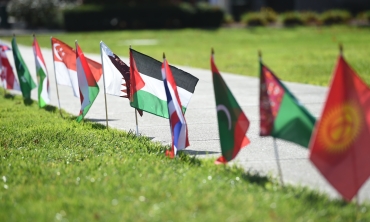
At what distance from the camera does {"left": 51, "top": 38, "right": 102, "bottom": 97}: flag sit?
1044 centimetres

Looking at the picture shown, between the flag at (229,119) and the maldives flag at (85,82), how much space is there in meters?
3.13

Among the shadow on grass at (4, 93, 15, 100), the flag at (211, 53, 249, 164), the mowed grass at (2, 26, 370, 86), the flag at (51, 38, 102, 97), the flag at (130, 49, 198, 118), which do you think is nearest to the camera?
the flag at (211, 53, 249, 164)

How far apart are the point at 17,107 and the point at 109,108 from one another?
59.5 inches

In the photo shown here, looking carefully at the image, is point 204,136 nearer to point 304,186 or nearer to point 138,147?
point 138,147

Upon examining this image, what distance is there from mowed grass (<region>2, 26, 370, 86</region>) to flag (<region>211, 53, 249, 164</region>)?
8.14 meters

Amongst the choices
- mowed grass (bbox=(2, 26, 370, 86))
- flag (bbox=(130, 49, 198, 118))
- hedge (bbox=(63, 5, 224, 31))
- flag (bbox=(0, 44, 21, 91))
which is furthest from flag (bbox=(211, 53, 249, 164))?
hedge (bbox=(63, 5, 224, 31))

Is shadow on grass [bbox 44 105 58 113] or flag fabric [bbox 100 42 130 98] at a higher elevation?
flag fabric [bbox 100 42 130 98]

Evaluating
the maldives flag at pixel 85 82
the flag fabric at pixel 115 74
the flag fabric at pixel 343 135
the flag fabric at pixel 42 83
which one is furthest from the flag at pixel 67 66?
the flag fabric at pixel 343 135

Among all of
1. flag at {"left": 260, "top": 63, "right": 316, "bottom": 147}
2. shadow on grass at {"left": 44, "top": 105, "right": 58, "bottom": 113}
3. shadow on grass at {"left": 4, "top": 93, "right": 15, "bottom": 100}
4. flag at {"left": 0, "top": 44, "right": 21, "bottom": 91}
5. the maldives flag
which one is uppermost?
flag at {"left": 260, "top": 63, "right": 316, "bottom": 147}

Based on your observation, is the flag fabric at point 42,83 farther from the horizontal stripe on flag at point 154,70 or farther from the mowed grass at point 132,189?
the horizontal stripe on flag at point 154,70

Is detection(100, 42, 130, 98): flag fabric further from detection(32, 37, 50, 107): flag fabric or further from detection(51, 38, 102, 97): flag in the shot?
detection(32, 37, 50, 107): flag fabric

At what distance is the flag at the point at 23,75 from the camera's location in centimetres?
1255

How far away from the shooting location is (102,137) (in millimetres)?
8930

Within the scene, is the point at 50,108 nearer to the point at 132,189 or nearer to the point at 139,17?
the point at 132,189
